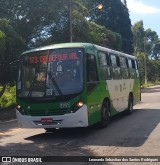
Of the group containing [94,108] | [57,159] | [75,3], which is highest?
[75,3]

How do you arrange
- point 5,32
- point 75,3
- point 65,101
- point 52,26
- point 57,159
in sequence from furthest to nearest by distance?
point 75,3 < point 52,26 < point 5,32 < point 65,101 < point 57,159

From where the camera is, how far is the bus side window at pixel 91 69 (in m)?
12.4

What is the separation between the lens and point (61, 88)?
39.3 feet

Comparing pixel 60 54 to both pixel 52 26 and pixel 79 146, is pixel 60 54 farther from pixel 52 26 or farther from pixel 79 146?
pixel 52 26

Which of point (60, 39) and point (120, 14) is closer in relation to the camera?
point (60, 39)

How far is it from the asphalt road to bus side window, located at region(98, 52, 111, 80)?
5.91ft

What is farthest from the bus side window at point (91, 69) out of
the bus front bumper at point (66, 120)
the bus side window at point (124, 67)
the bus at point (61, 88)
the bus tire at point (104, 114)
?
the bus side window at point (124, 67)

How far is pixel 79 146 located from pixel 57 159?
1635 mm

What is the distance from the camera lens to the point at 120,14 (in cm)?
5869

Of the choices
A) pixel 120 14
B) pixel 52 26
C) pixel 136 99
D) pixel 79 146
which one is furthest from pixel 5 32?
pixel 120 14

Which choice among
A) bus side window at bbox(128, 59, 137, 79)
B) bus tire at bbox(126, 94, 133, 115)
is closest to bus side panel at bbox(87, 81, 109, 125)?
bus tire at bbox(126, 94, 133, 115)

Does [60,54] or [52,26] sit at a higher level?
Answer: [52,26]

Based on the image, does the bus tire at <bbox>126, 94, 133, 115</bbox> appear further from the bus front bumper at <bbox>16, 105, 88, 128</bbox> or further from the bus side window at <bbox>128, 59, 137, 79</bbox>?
the bus front bumper at <bbox>16, 105, 88, 128</bbox>

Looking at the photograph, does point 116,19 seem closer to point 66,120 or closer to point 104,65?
point 104,65
